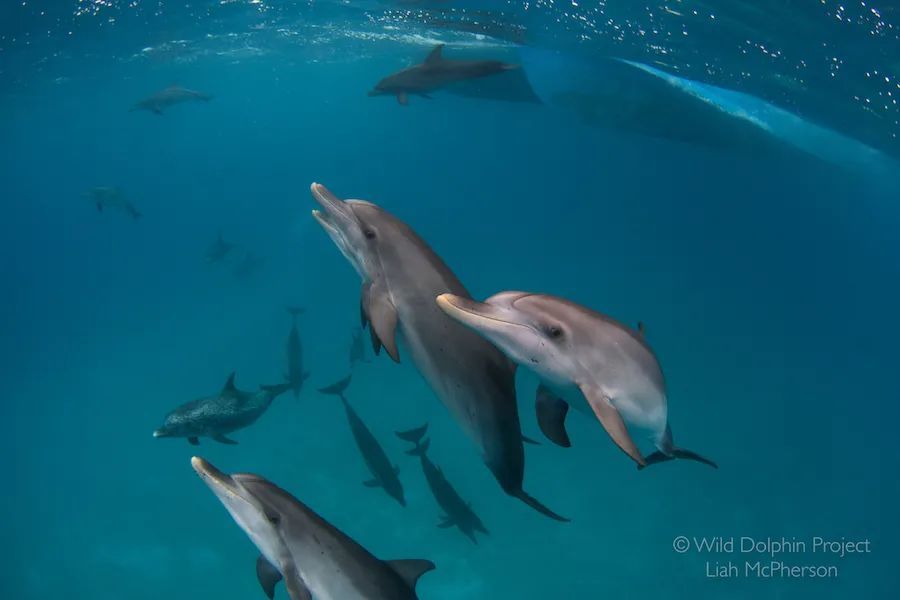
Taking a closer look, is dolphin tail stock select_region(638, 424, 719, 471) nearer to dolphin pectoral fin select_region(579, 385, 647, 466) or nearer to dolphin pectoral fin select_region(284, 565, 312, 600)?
dolphin pectoral fin select_region(579, 385, 647, 466)

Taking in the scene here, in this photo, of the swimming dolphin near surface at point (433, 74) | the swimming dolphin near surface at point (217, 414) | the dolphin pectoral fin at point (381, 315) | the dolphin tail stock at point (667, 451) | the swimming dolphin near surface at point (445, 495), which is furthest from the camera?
the swimming dolphin near surface at point (433, 74)

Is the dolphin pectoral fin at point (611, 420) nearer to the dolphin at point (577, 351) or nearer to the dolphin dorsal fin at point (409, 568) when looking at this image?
the dolphin at point (577, 351)

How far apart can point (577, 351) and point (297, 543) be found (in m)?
1.25

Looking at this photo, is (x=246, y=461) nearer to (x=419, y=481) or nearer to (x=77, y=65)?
(x=419, y=481)

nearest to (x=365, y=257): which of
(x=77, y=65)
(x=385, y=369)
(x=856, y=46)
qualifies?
(x=856, y=46)

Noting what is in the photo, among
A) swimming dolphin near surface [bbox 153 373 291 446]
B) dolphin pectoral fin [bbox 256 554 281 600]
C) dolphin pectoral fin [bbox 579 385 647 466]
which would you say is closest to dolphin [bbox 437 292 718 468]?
dolphin pectoral fin [bbox 579 385 647 466]

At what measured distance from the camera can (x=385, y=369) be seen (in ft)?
62.7

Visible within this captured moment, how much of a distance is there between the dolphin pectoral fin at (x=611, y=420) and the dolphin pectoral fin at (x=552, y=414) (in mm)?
226

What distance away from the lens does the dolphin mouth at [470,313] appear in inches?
73.3

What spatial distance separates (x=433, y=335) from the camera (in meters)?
2.35

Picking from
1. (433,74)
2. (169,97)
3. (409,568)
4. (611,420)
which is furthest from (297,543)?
(169,97)

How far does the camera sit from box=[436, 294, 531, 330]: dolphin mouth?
73.3 inches

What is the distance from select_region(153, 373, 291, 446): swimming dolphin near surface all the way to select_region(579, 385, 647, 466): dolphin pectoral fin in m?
5.63

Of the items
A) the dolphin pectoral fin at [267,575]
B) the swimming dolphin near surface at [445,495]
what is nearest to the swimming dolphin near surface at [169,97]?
the swimming dolphin near surface at [445,495]
